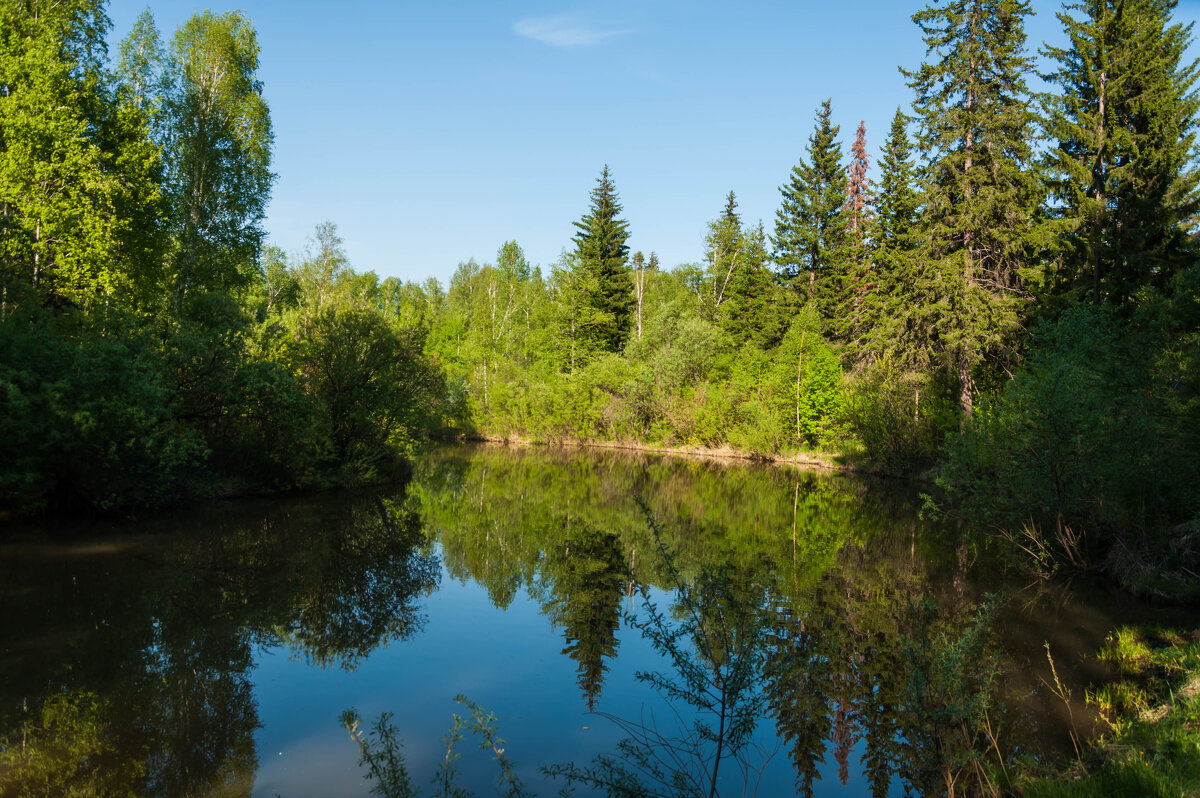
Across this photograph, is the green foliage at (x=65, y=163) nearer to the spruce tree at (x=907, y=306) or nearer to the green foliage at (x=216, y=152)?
the green foliage at (x=216, y=152)

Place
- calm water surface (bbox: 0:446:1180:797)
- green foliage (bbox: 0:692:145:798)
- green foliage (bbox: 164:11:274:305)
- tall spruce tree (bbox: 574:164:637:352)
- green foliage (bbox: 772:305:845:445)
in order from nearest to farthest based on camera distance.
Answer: green foliage (bbox: 0:692:145:798) < calm water surface (bbox: 0:446:1180:797) < green foliage (bbox: 164:11:274:305) < green foliage (bbox: 772:305:845:445) < tall spruce tree (bbox: 574:164:637:352)

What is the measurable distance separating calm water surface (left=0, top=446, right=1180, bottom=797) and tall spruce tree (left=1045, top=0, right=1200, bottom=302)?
38.4 feet

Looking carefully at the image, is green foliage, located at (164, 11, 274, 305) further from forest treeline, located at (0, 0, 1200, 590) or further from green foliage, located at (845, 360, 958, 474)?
green foliage, located at (845, 360, 958, 474)

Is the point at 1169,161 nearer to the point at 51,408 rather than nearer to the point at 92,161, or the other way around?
the point at 51,408

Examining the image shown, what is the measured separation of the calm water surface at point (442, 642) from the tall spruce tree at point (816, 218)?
98.6ft

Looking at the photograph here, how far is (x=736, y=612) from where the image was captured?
5551 mm

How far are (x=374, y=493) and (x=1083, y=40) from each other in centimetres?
2774

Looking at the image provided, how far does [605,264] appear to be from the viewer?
4934 cm

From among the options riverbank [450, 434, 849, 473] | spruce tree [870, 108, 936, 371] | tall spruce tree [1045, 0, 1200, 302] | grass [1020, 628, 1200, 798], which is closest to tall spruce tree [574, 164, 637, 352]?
riverbank [450, 434, 849, 473]

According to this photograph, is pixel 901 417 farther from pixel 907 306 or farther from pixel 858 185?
pixel 858 185

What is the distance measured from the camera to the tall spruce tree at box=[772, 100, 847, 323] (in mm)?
44750

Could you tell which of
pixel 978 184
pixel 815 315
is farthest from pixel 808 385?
pixel 978 184

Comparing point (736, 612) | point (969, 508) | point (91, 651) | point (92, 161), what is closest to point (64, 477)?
point (91, 651)

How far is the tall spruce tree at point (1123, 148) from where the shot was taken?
2088cm
